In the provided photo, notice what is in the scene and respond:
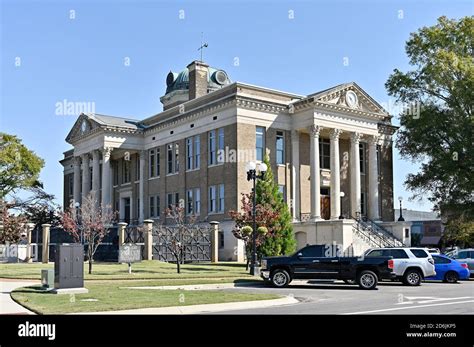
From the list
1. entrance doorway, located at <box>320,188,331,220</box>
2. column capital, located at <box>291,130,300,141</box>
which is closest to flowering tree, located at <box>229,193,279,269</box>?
column capital, located at <box>291,130,300,141</box>

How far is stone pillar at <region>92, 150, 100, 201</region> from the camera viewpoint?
56750 mm

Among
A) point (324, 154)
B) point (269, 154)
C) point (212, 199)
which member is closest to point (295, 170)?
point (269, 154)

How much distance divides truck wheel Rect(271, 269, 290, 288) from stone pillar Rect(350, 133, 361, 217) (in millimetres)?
24713

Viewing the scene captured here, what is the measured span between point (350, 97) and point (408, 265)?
24.3 m

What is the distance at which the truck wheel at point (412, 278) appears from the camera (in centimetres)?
2586

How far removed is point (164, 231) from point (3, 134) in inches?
1226

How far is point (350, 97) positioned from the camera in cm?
4791

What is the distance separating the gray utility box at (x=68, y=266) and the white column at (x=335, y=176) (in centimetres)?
2931

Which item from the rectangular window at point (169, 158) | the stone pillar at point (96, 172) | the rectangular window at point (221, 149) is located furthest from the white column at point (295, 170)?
the stone pillar at point (96, 172)

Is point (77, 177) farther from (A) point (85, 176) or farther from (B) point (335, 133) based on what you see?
A: (B) point (335, 133)

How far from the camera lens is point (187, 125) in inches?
1961
